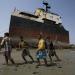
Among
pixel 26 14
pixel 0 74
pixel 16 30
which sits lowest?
pixel 0 74

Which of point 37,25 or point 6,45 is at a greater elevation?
point 37,25

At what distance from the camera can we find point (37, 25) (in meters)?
39.0

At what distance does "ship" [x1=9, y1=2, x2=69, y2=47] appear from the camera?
35.5 m

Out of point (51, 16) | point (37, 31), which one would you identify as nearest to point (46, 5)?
point (51, 16)

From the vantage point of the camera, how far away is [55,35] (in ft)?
135

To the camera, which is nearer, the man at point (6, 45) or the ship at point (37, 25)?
the man at point (6, 45)

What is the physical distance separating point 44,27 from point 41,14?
371 cm

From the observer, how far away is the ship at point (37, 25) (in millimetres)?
35531

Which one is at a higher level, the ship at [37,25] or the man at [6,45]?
the ship at [37,25]

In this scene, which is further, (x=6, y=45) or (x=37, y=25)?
(x=37, y=25)

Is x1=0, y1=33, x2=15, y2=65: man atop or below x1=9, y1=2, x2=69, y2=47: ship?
below

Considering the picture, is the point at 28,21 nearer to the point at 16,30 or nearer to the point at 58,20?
the point at 16,30

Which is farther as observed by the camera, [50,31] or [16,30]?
[50,31]

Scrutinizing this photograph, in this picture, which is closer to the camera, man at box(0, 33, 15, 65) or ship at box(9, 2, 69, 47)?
man at box(0, 33, 15, 65)
